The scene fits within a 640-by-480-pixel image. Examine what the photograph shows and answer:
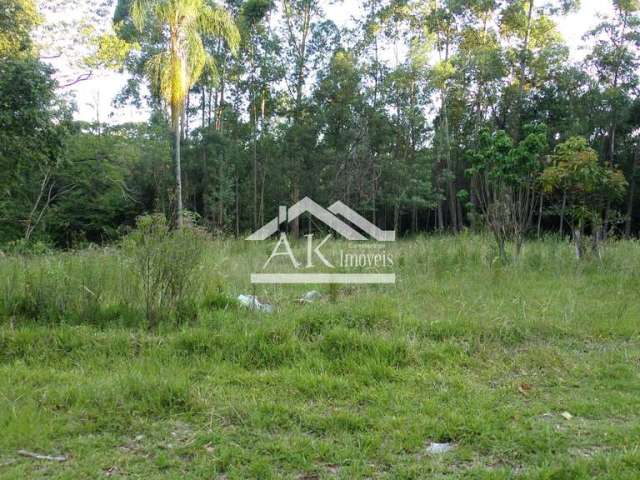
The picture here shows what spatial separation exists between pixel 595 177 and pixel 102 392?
23.9ft

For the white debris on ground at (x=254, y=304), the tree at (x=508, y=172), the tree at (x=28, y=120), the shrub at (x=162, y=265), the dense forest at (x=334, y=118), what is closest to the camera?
the shrub at (x=162, y=265)

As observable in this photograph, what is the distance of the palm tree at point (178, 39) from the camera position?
11094 mm

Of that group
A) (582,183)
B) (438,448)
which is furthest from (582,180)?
(438,448)

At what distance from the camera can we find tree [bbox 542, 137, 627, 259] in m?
7.03

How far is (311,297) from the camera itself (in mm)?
5223

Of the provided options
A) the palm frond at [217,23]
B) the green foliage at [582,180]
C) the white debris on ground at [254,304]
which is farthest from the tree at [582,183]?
the palm frond at [217,23]

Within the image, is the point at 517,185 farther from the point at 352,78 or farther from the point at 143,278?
the point at 352,78

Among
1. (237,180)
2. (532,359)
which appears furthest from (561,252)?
(237,180)

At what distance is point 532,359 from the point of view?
345cm

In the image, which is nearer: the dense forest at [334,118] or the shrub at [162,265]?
the shrub at [162,265]

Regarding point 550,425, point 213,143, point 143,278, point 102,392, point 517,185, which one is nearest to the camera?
point 550,425

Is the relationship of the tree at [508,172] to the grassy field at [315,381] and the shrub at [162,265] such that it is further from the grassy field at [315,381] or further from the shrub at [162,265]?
the shrub at [162,265]

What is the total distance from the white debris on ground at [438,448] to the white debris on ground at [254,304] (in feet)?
8.26

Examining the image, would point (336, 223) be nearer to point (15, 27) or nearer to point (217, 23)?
point (217, 23)
